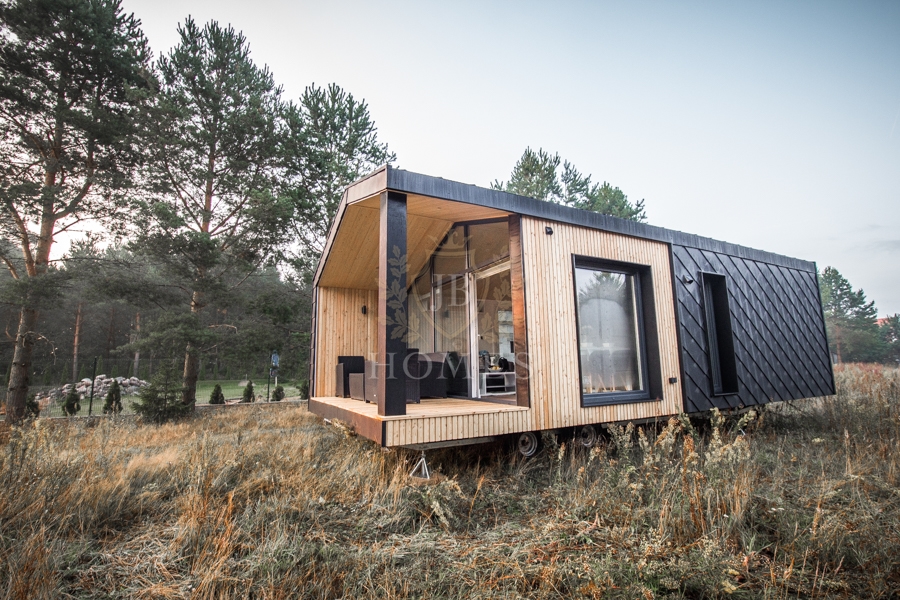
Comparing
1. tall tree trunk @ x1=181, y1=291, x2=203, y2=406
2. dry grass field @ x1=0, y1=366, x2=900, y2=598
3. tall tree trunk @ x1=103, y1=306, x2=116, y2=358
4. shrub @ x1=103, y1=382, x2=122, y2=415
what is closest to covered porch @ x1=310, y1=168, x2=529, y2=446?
dry grass field @ x1=0, y1=366, x2=900, y2=598

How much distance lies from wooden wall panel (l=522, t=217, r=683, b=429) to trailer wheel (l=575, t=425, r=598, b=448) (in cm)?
22

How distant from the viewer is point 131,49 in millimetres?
9250

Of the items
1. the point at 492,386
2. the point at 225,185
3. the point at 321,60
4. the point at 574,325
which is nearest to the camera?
the point at 574,325

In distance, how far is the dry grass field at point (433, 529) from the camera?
6.66ft

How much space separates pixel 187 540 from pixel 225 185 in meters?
10.2

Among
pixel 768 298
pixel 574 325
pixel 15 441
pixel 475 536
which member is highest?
pixel 768 298

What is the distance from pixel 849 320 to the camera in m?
30.7

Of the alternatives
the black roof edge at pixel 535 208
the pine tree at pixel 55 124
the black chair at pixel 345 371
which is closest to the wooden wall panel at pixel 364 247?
the black roof edge at pixel 535 208

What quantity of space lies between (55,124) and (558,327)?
37.7 ft

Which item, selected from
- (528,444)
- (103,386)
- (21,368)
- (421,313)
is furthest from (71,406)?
(528,444)

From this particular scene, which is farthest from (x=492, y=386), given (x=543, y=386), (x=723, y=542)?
(x=723, y=542)

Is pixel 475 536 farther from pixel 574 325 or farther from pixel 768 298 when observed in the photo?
pixel 768 298

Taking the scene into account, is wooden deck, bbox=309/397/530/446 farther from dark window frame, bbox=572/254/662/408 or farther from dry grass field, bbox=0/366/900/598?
dark window frame, bbox=572/254/662/408

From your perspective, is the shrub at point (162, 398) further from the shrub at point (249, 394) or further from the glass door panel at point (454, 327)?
the glass door panel at point (454, 327)
